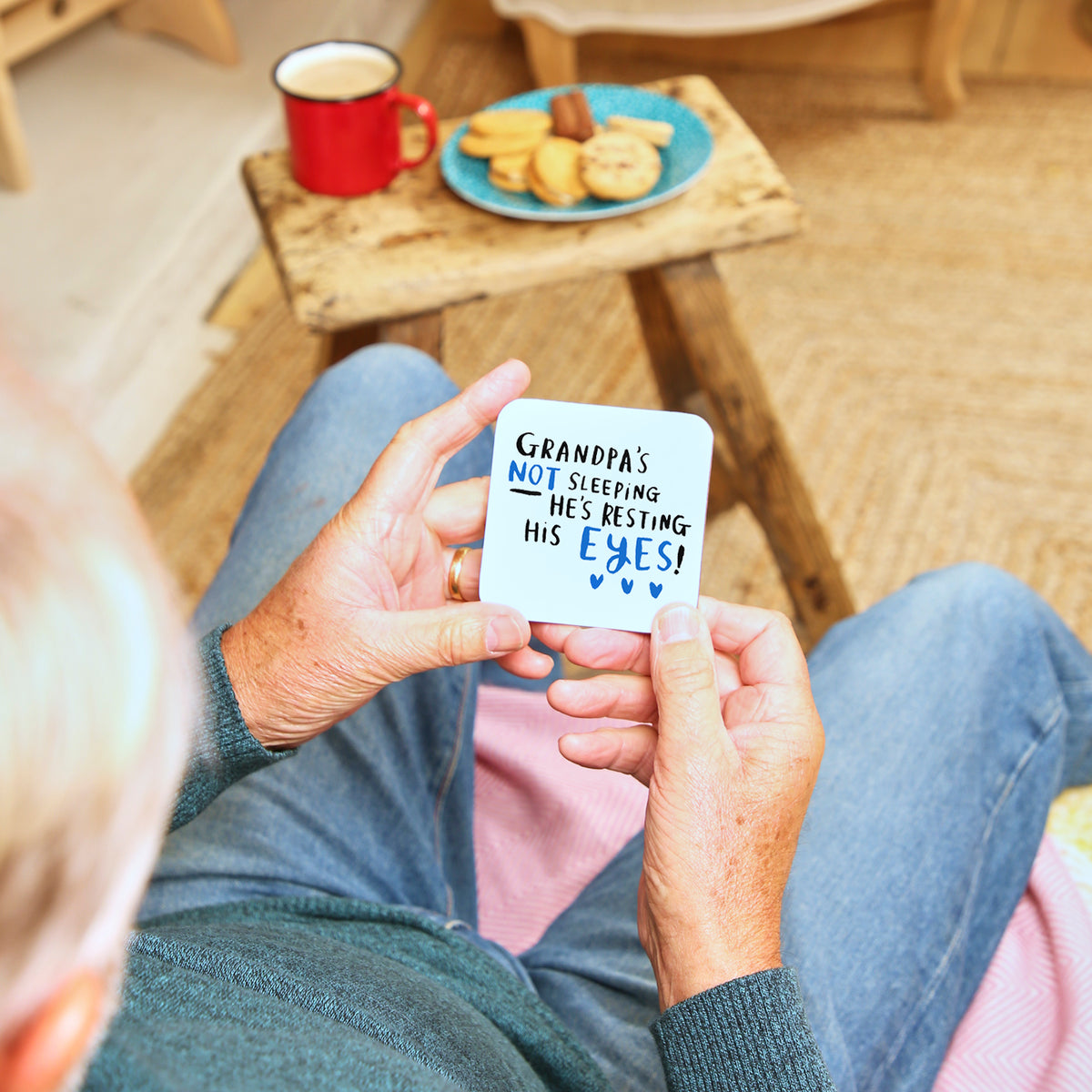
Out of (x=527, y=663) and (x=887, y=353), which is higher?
(x=527, y=663)

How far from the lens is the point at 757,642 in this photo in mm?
679

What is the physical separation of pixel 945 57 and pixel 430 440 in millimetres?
2075

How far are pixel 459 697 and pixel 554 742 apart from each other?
0.12 m

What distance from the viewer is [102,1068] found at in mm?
428

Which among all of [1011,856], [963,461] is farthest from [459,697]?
[963,461]

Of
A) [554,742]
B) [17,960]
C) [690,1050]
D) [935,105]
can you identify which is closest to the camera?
[17,960]

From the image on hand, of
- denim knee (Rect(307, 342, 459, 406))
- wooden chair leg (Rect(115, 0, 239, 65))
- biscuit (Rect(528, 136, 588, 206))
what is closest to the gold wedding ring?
denim knee (Rect(307, 342, 459, 406))

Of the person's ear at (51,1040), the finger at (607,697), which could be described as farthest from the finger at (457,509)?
the person's ear at (51,1040)

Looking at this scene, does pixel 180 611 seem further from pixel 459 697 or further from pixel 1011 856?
pixel 1011 856

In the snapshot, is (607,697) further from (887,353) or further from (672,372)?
(887,353)

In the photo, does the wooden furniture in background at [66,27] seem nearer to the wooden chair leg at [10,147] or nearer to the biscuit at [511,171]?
the wooden chair leg at [10,147]

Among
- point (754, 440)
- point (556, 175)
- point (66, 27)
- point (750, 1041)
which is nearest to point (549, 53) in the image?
point (66, 27)

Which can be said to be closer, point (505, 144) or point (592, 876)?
point (592, 876)

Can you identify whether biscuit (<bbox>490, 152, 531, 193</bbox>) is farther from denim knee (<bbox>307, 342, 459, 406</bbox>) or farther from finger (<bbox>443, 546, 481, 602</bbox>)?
finger (<bbox>443, 546, 481, 602</bbox>)
